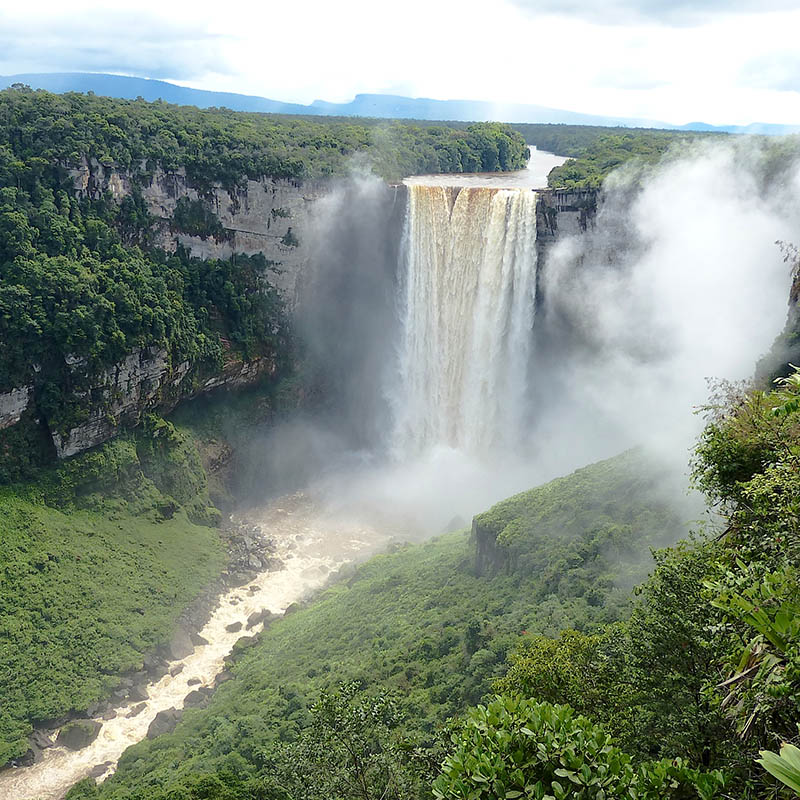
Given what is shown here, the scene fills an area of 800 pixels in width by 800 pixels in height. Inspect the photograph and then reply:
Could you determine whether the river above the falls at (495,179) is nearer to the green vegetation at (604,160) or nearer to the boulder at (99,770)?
the green vegetation at (604,160)

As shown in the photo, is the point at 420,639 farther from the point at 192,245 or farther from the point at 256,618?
the point at 192,245

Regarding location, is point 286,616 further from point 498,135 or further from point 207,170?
point 498,135

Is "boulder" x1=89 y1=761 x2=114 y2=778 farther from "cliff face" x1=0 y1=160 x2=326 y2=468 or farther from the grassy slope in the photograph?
"cliff face" x1=0 y1=160 x2=326 y2=468

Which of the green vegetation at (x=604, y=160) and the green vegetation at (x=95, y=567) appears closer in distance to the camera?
the green vegetation at (x=95, y=567)

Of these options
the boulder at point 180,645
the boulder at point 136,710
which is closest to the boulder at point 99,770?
the boulder at point 136,710

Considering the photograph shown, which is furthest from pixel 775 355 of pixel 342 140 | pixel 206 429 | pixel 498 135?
pixel 498 135

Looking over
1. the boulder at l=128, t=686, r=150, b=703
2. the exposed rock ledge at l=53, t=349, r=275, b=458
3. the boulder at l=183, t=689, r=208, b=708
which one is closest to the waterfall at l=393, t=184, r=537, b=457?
the exposed rock ledge at l=53, t=349, r=275, b=458
